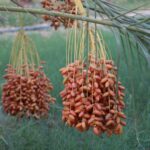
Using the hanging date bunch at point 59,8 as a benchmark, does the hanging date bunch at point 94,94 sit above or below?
below

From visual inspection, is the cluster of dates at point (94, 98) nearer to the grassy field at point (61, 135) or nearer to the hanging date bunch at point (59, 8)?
the hanging date bunch at point (59, 8)

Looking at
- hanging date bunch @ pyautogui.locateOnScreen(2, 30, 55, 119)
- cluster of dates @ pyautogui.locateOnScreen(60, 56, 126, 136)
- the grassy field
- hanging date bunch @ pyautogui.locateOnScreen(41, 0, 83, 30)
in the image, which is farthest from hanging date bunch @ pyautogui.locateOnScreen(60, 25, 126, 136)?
the grassy field

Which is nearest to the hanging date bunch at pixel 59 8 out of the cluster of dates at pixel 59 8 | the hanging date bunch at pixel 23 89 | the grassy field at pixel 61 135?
the cluster of dates at pixel 59 8

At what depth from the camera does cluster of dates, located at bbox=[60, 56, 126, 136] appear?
159 centimetres

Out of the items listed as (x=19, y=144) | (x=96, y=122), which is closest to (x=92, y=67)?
(x=96, y=122)

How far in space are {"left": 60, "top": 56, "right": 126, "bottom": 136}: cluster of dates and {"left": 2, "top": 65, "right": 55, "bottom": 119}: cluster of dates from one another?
77 centimetres


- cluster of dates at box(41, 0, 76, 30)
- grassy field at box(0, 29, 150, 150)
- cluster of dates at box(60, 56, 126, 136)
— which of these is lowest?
grassy field at box(0, 29, 150, 150)

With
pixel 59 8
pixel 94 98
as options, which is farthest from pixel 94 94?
pixel 59 8

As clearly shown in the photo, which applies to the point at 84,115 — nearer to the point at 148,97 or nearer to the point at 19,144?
the point at 19,144

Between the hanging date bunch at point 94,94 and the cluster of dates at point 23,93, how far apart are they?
30.1 inches

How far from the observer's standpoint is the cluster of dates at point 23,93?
2393mm

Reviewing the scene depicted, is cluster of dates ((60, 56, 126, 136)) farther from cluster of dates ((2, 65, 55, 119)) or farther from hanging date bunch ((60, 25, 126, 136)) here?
cluster of dates ((2, 65, 55, 119))

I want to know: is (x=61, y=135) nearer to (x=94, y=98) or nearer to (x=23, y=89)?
(x=23, y=89)

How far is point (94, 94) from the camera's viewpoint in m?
1.59
